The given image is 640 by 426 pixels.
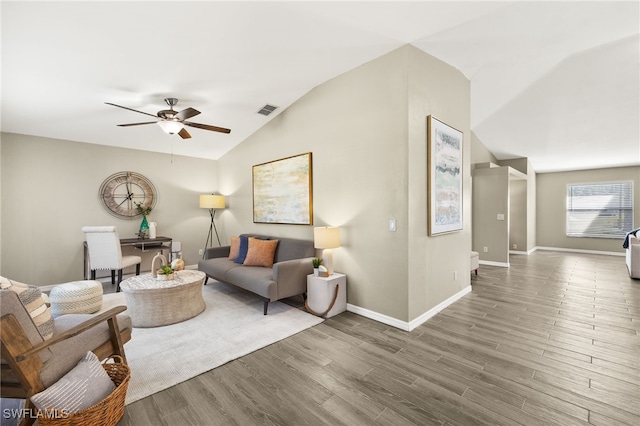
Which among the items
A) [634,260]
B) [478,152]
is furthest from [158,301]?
[634,260]

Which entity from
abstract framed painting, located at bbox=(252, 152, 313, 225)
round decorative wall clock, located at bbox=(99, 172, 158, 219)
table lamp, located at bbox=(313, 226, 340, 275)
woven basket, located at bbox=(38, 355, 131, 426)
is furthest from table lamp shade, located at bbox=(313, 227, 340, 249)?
round decorative wall clock, located at bbox=(99, 172, 158, 219)

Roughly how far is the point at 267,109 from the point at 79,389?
4.19 m

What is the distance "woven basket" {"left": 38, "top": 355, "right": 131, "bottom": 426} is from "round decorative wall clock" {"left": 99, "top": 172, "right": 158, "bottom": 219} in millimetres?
4458

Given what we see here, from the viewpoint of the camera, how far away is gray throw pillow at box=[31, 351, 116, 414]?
4.78ft

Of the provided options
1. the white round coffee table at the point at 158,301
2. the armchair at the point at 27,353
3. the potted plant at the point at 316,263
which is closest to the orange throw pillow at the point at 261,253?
the potted plant at the point at 316,263

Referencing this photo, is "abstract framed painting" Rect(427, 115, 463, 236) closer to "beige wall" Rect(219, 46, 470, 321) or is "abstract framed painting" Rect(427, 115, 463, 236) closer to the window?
"beige wall" Rect(219, 46, 470, 321)

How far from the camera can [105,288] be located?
4.87 meters

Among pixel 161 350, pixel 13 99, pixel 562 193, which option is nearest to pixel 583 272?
pixel 562 193

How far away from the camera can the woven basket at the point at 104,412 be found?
146 centimetres

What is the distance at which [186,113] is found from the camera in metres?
3.41

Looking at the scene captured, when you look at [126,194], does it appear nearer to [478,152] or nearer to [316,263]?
[316,263]

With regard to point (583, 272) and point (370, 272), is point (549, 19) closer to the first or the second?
point (370, 272)

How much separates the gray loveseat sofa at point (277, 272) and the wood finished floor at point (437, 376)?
68 centimetres

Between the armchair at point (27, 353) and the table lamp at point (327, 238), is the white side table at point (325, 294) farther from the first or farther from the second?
the armchair at point (27, 353)
